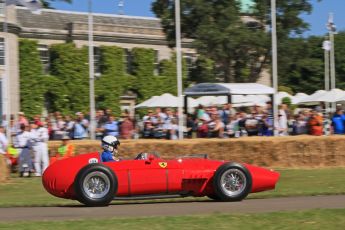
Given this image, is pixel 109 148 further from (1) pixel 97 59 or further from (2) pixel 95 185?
(1) pixel 97 59

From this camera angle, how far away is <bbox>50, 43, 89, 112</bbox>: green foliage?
183 feet

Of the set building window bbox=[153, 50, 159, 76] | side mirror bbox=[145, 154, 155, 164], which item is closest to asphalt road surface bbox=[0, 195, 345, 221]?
side mirror bbox=[145, 154, 155, 164]

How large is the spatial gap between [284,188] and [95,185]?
5002 millimetres

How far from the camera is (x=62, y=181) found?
13.1 m

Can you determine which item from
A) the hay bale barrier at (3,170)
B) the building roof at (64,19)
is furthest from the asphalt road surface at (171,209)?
the building roof at (64,19)

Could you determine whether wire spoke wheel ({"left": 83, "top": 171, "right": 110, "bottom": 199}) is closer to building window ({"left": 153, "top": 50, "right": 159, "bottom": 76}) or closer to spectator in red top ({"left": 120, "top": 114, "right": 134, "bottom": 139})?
spectator in red top ({"left": 120, "top": 114, "right": 134, "bottom": 139})

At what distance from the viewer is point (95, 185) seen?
1292 centimetres

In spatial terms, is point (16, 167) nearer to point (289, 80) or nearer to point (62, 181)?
point (62, 181)

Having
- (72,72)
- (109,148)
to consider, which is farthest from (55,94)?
(109,148)

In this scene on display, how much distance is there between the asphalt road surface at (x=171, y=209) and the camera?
11406 mm

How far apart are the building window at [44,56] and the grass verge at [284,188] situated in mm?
34982

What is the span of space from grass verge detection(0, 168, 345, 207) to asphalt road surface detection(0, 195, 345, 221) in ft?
3.28

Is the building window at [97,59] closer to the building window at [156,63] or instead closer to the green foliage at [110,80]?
the green foliage at [110,80]

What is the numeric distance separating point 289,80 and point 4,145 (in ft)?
200
